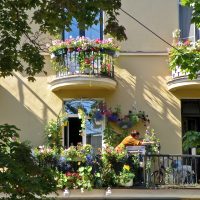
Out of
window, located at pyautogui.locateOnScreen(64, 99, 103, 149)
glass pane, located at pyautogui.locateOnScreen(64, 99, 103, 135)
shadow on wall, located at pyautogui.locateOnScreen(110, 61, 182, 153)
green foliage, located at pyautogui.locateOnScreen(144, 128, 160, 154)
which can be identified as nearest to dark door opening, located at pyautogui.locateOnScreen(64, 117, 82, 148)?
window, located at pyautogui.locateOnScreen(64, 99, 103, 149)

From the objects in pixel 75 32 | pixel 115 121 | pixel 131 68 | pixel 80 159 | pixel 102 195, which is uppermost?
pixel 75 32

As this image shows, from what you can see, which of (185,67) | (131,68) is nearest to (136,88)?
(131,68)

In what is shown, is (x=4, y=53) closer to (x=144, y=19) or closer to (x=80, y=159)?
(x=80, y=159)

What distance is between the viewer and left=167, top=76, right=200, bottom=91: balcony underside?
18.0m

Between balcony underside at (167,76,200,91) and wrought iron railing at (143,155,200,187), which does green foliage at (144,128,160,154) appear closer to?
wrought iron railing at (143,155,200,187)

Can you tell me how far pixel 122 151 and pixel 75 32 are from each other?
508cm

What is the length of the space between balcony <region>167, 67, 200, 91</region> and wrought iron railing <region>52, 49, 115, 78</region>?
1978 mm

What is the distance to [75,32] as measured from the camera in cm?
1930

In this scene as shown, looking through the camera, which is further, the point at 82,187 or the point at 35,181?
the point at 82,187

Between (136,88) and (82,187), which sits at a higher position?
(136,88)

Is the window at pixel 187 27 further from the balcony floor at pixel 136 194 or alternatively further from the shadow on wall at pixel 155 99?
the balcony floor at pixel 136 194

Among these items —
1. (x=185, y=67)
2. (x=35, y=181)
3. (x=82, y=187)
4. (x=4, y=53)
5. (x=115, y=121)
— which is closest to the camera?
(x=35, y=181)

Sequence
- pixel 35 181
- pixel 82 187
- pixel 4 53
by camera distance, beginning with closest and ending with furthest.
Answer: pixel 35 181 < pixel 4 53 < pixel 82 187

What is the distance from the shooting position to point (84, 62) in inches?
704
